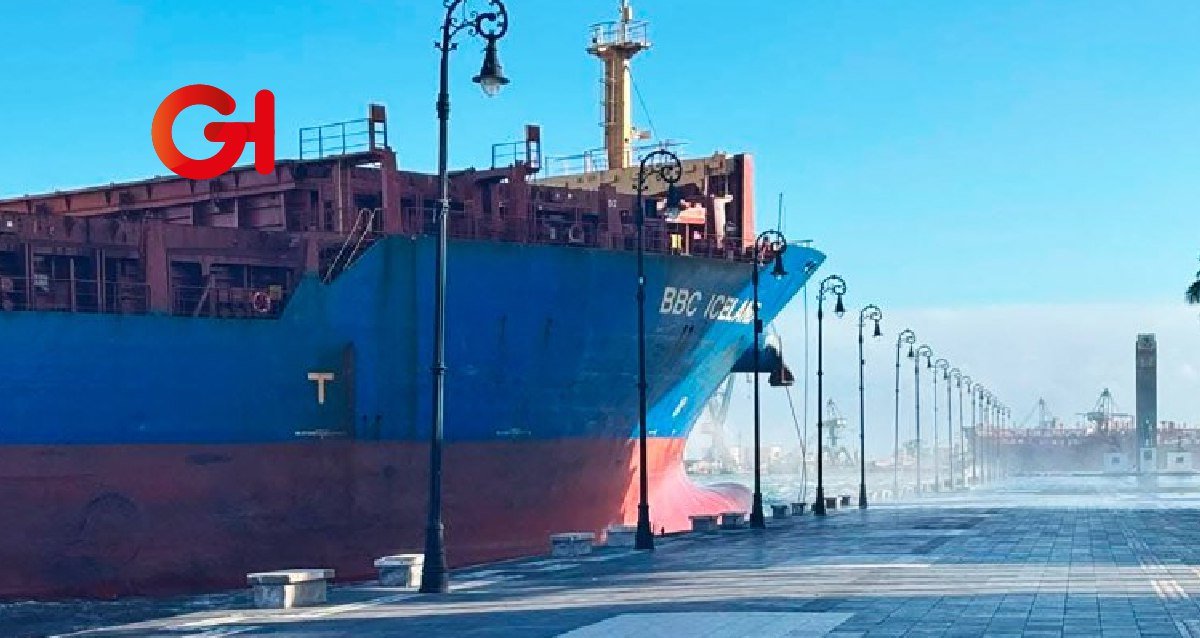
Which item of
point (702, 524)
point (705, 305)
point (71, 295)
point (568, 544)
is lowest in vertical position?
point (702, 524)

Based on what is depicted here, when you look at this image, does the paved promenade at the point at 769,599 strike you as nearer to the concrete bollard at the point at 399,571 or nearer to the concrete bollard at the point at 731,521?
the concrete bollard at the point at 399,571

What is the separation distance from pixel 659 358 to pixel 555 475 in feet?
21.2

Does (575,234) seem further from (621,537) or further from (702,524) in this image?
(621,537)

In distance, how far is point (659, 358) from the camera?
2108 inches

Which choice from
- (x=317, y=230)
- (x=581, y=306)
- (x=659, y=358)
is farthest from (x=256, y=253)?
(x=659, y=358)

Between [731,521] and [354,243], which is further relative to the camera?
[731,521]

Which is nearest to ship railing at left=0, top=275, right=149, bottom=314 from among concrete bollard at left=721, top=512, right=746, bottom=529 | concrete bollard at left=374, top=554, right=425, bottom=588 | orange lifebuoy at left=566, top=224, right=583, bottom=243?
orange lifebuoy at left=566, top=224, right=583, bottom=243

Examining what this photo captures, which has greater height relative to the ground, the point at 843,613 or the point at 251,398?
the point at 251,398

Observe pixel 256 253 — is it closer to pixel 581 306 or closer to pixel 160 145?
pixel 160 145

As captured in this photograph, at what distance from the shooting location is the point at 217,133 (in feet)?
148

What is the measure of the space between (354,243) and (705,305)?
14428mm

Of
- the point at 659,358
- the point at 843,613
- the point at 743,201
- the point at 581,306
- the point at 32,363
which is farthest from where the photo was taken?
the point at 743,201

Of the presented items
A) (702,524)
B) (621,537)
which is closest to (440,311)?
(621,537)

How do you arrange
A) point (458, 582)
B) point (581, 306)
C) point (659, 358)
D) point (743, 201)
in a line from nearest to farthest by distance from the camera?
point (458, 582) → point (581, 306) → point (659, 358) → point (743, 201)
